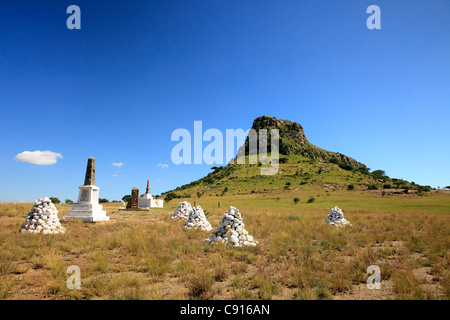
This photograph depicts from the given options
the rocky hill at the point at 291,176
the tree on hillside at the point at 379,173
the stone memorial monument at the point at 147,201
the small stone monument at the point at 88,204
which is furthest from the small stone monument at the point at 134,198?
the tree on hillside at the point at 379,173

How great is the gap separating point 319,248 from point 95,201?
52.0 ft

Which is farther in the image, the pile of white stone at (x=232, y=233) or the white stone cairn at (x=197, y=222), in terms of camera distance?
the white stone cairn at (x=197, y=222)

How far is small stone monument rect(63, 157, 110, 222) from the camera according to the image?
16203 millimetres

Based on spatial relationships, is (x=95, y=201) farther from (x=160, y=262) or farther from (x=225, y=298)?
(x=225, y=298)

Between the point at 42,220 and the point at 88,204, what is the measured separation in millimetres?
5201

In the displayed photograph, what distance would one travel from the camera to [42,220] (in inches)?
452

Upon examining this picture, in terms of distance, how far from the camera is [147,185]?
117 feet

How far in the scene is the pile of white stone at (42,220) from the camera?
11266mm

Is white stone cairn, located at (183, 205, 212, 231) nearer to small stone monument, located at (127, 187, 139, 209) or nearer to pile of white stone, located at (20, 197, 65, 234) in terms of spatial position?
pile of white stone, located at (20, 197, 65, 234)

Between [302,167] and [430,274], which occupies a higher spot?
[302,167]

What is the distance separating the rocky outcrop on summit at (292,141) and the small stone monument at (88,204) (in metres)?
119

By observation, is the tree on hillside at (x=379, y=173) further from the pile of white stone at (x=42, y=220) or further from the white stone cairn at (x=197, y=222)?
the pile of white stone at (x=42, y=220)

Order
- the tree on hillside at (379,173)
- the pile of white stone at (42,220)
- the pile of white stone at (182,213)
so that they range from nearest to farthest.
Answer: the pile of white stone at (42,220) → the pile of white stone at (182,213) → the tree on hillside at (379,173)

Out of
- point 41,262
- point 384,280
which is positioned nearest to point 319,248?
point 384,280
